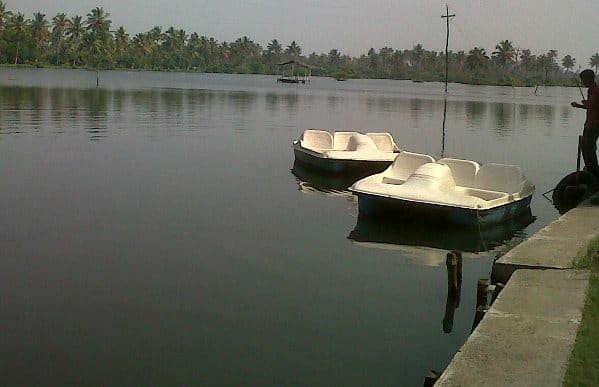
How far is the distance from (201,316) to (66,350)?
1821 millimetres

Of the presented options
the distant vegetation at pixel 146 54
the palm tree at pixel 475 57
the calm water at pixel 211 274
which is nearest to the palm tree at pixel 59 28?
the distant vegetation at pixel 146 54

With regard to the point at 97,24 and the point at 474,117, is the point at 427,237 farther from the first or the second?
the point at 97,24

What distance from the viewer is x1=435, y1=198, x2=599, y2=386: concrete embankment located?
603cm

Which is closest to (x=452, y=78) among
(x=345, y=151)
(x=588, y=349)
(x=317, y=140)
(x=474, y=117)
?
(x=474, y=117)

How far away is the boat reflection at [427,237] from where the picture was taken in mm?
13656

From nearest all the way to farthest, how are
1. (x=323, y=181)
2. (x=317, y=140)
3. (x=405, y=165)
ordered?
(x=405, y=165), (x=323, y=181), (x=317, y=140)

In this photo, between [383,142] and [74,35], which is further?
[74,35]

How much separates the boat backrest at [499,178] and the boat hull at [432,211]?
80 centimetres

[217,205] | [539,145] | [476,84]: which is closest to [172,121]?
[539,145]

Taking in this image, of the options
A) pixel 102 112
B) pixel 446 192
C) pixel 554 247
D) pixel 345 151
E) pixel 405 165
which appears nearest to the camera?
pixel 554 247

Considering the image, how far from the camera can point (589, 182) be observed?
1664 cm

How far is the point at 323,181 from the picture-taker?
2192 centimetres

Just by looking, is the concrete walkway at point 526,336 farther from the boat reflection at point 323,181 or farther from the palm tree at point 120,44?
the palm tree at point 120,44

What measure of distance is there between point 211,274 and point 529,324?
5.39m
